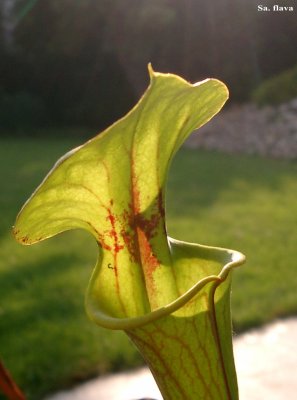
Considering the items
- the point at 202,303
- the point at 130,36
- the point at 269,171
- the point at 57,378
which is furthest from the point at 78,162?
the point at 130,36

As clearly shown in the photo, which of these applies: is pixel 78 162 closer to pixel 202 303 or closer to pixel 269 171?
pixel 202 303

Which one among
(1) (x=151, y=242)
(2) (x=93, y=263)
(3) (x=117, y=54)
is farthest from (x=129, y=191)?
(3) (x=117, y=54)

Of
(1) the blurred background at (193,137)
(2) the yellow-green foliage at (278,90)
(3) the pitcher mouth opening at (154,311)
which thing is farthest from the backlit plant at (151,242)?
(2) the yellow-green foliage at (278,90)

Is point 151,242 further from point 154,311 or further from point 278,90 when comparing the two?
point 278,90

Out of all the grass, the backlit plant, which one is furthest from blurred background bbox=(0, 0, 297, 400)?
the backlit plant

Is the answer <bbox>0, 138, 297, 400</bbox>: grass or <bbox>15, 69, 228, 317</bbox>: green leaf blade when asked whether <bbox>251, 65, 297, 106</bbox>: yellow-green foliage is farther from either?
<bbox>15, 69, 228, 317</bbox>: green leaf blade

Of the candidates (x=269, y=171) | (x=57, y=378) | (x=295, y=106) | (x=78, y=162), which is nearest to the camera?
(x=78, y=162)
